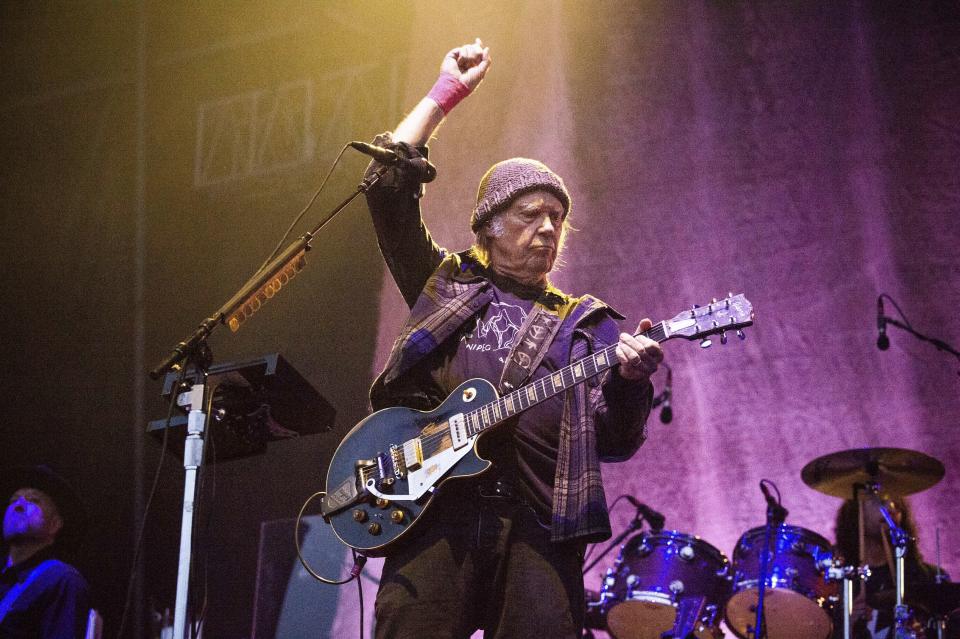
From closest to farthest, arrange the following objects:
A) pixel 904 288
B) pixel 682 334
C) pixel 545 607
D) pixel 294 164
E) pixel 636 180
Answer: pixel 545 607
pixel 682 334
pixel 904 288
pixel 636 180
pixel 294 164

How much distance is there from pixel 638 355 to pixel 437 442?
2.07 ft

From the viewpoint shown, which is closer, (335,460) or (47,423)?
(335,460)

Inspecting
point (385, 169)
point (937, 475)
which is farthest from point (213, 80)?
point (937, 475)

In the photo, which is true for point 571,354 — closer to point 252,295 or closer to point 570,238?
point 252,295

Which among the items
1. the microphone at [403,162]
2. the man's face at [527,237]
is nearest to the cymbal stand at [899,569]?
the man's face at [527,237]

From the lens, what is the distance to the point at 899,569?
4848 mm

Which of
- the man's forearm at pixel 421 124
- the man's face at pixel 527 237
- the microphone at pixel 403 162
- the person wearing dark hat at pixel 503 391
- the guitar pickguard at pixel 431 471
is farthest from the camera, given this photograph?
the man's face at pixel 527 237

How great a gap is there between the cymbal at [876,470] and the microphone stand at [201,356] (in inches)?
123

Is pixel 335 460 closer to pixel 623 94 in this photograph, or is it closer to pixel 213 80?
pixel 623 94

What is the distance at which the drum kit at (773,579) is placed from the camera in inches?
193

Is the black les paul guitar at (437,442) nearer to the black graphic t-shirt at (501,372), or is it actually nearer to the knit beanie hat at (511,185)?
the black graphic t-shirt at (501,372)

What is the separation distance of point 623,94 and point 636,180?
1.73ft

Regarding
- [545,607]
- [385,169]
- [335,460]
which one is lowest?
[545,607]

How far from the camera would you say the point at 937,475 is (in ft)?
16.6
